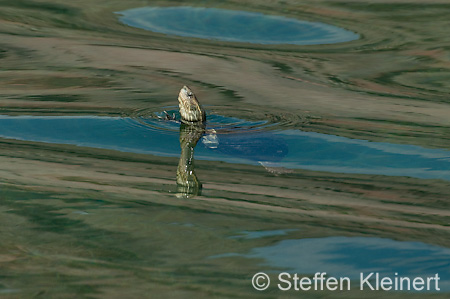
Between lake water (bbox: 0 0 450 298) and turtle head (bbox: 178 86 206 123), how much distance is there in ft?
0.35

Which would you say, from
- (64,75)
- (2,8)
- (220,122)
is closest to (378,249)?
(220,122)

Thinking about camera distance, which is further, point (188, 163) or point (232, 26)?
point (232, 26)

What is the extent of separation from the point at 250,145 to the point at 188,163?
53 cm

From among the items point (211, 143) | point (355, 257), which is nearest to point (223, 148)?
point (211, 143)

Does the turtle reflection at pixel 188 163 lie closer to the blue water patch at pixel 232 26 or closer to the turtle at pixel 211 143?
the turtle at pixel 211 143

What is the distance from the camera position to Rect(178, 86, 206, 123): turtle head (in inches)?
208

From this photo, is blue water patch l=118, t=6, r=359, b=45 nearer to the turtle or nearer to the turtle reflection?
the turtle

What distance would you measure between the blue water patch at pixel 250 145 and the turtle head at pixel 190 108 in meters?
0.13

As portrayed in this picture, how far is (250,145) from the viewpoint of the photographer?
489 centimetres

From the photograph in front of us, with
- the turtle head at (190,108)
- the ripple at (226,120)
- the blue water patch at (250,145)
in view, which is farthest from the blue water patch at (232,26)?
the blue water patch at (250,145)

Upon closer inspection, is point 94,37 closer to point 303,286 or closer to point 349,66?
point 349,66

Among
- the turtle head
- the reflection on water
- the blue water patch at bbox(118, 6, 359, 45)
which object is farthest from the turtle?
the blue water patch at bbox(118, 6, 359, 45)

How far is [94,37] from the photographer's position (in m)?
8.27

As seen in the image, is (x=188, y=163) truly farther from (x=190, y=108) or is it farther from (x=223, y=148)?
(x=190, y=108)
